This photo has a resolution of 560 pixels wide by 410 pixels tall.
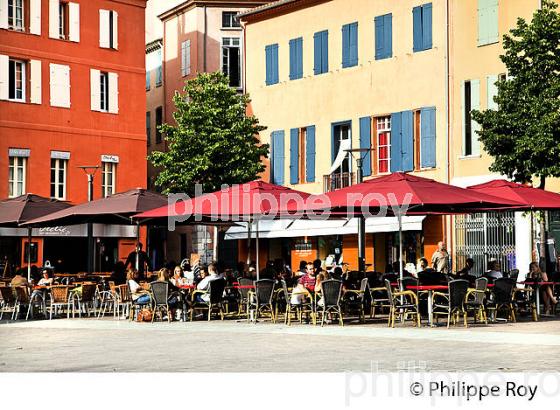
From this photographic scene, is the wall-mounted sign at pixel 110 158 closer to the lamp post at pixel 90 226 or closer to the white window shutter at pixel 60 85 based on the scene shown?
the lamp post at pixel 90 226

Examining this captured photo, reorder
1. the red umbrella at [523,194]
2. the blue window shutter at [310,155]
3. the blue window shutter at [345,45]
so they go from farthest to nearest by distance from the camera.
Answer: the blue window shutter at [310,155] < the blue window shutter at [345,45] < the red umbrella at [523,194]

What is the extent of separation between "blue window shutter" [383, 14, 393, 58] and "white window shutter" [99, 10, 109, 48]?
12966 mm

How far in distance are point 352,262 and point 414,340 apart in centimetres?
2347

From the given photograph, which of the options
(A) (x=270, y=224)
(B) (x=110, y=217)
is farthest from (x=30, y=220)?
(A) (x=270, y=224)

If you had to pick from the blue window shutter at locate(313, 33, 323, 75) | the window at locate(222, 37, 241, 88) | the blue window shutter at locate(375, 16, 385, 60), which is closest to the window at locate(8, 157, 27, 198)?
the blue window shutter at locate(313, 33, 323, 75)

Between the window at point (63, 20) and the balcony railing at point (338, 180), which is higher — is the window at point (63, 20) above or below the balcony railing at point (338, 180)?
above

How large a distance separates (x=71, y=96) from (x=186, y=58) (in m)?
9.17

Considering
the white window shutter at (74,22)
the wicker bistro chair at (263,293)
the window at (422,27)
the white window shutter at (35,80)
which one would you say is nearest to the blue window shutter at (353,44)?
the window at (422,27)

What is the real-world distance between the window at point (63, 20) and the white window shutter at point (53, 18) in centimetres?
34

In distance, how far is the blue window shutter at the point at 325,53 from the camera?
43312 millimetres

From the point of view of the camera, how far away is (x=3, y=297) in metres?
26.2

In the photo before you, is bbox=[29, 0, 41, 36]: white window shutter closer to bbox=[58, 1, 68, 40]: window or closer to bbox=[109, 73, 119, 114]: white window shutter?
bbox=[58, 1, 68, 40]: window

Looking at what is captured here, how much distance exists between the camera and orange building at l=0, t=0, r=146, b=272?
4503 centimetres

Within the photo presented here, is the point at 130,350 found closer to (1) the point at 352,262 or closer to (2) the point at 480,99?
(2) the point at 480,99
